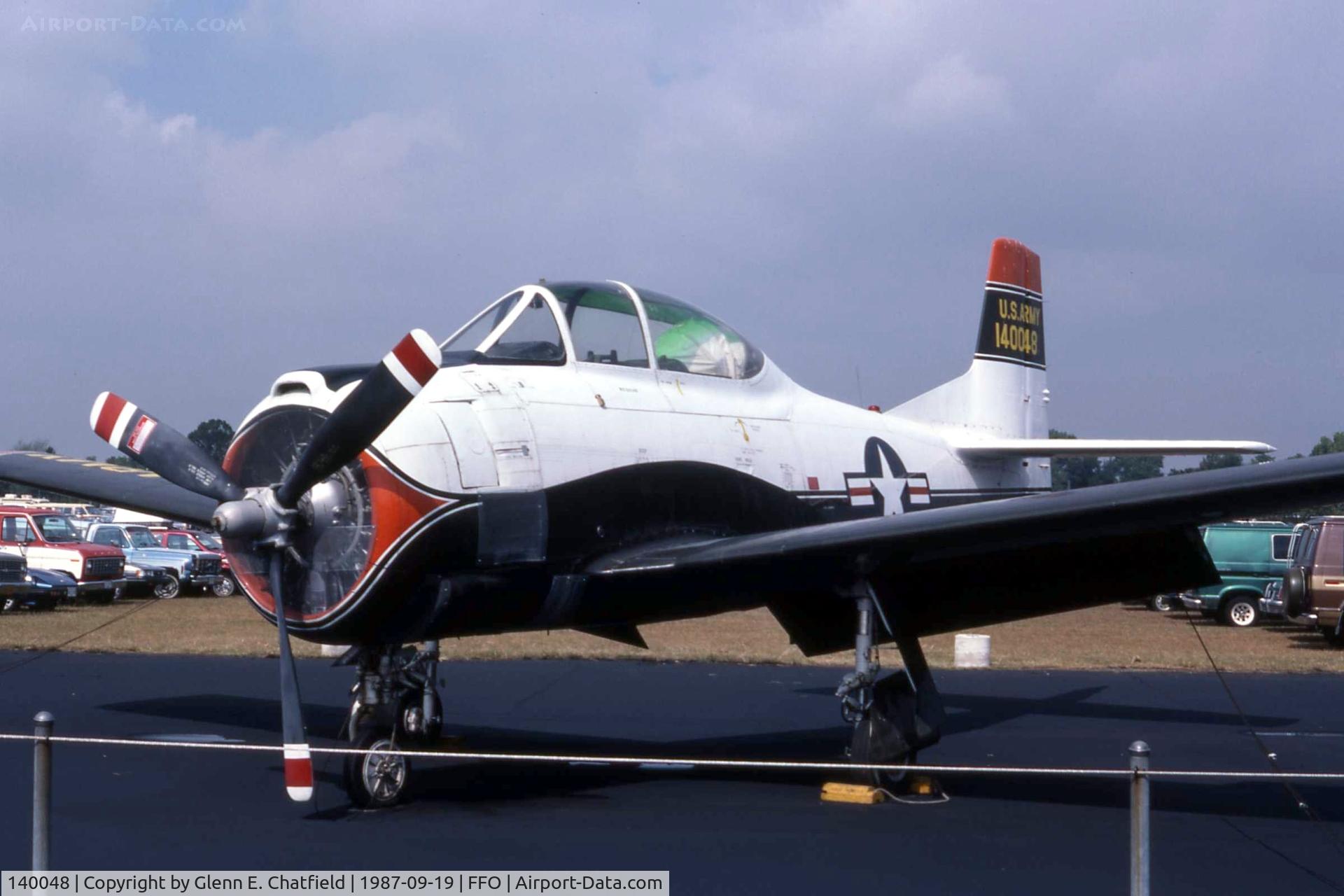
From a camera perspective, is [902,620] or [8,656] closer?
[902,620]

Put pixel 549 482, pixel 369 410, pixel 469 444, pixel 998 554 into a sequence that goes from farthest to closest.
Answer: pixel 998 554 < pixel 549 482 < pixel 469 444 < pixel 369 410

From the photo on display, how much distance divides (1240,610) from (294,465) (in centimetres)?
2468

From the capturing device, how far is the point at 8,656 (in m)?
18.0

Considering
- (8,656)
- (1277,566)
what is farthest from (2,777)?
(1277,566)

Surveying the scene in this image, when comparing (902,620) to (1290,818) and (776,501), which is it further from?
(1290,818)

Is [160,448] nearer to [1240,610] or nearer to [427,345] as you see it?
[427,345]

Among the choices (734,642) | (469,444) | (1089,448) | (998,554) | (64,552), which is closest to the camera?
(469,444)

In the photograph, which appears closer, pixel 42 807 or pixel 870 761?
pixel 42 807

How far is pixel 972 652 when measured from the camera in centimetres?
1812

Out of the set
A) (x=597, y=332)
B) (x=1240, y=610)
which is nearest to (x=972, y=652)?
(x=597, y=332)

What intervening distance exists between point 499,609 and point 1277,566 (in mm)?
23891

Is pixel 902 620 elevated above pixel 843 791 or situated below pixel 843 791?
above

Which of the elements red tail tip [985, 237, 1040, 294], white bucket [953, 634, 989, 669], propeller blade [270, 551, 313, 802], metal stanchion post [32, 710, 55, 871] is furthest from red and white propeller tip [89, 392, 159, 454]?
white bucket [953, 634, 989, 669]

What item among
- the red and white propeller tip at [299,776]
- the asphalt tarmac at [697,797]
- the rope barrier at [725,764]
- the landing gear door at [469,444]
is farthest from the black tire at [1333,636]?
the red and white propeller tip at [299,776]
